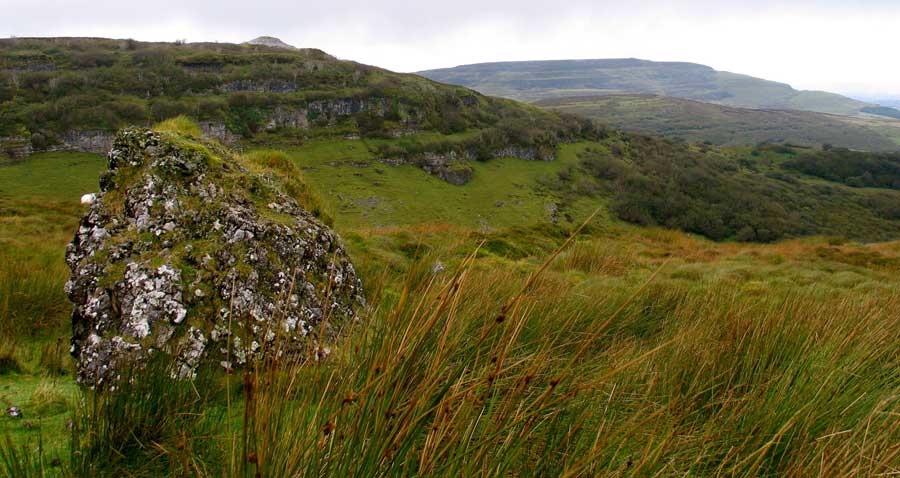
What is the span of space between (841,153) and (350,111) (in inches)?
5342

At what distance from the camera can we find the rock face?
378 centimetres

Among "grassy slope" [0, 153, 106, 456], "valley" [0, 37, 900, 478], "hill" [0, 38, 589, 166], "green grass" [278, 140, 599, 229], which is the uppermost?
"hill" [0, 38, 589, 166]

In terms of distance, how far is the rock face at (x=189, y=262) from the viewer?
12.4 feet

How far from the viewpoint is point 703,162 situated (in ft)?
365

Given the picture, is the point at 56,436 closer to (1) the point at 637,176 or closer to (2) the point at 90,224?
(2) the point at 90,224

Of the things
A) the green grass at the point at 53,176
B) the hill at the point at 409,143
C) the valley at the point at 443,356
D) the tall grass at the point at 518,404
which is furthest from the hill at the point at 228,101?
the tall grass at the point at 518,404

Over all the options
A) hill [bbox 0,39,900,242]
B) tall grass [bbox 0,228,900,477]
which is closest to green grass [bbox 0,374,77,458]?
tall grass [bbox 0,228,900,477]

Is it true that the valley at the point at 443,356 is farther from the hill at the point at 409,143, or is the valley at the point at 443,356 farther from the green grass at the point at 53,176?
the hill at the point at 409,143

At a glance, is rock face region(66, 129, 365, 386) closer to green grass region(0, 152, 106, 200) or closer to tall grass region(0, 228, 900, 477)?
tall grass region(0, 228, 900, 477)

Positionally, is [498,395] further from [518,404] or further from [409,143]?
[409,143]

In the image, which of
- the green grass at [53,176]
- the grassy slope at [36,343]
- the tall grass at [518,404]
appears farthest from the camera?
the green grass at [53,176]

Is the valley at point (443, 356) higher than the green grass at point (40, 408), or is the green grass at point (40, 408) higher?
the valley at point (443, 356)

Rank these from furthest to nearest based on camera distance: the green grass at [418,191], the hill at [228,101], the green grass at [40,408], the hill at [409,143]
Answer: the hill at [228,101] < the hill at [409,143] < the green grass at [418,191] < the green grass at [40,408]

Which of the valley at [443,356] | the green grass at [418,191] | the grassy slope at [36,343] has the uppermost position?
the valley at [443,356]
